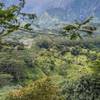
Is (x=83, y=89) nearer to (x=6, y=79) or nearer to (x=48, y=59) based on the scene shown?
(x=48, y=59)

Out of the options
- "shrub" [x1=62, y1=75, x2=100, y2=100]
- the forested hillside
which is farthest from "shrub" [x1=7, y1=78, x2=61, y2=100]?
"shrub" [x1=62, y1=75, x2=100, y2=100]

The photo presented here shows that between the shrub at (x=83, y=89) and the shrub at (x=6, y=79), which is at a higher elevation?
the shrub at (x=83, y=89)

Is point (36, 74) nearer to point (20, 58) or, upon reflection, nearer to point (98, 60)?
point (20, 58)

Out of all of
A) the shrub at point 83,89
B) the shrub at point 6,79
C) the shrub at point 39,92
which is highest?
the shrub at point 39,92

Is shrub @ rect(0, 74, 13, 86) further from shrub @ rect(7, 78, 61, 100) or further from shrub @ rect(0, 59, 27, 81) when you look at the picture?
shrub @ rect(7, 78, 61, 100)

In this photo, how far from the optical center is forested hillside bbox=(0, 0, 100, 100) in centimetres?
1355

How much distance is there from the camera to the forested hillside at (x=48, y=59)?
13.5m

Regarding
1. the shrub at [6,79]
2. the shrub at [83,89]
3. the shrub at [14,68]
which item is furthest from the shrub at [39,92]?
the shrub at [14,68]

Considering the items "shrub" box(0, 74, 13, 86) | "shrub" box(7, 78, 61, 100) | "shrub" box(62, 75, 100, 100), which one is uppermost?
"shrub" box(7, 78, 61, 100)

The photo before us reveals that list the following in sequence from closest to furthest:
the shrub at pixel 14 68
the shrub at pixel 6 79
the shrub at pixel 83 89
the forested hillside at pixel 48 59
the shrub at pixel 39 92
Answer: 1. the forested hillside at pixel 48 59
2. the shrub at pixel 39 92
3. the shrub at pixel 83 89
4. the shrub at pixel 6 79
5. the shrub at pixel 14 68

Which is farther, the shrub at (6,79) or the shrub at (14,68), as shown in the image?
the shrub at (14,68)

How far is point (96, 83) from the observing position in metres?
68.1

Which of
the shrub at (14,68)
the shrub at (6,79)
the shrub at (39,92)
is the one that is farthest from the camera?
the shrub at (14,68)

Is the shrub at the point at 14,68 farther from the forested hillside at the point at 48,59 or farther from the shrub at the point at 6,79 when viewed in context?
the shrub at the point at 6,79
